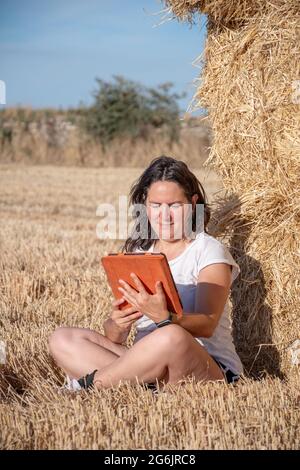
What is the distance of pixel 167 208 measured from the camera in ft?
14.3

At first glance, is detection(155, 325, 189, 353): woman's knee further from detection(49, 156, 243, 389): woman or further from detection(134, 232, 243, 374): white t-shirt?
detection(134, 232, 243, 374): white t-shirt

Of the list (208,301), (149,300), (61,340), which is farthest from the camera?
(61,340)

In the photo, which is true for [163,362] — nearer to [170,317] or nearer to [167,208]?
[170,317]

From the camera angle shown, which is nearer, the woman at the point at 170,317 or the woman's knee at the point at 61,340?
the woman at the point at 170,317

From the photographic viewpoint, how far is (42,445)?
3.42 metres

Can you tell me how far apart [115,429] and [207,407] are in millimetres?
430

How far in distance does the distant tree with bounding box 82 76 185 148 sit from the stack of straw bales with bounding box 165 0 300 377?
64.4 ft

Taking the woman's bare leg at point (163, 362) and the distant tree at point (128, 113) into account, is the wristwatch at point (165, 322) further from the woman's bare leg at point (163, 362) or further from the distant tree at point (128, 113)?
the distant tree at point (128, 113)

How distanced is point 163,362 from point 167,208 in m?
0.81

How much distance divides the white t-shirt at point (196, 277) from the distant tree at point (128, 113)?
Result: 20.1 metres

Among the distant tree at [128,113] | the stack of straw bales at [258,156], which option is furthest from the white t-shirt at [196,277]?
the distant tree at [128,113]

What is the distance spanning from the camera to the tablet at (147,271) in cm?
383

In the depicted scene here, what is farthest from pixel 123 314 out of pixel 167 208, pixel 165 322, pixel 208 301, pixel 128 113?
pixel 128 113

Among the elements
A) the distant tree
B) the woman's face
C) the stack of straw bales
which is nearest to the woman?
the woman's face
